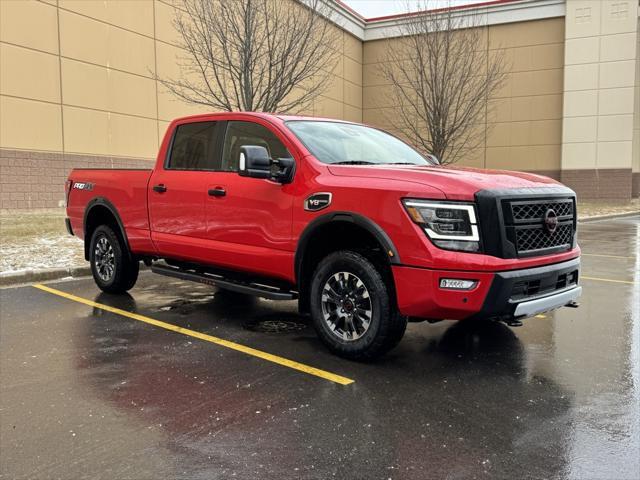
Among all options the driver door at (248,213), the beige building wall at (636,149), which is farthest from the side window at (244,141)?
the beige building wall at (636,149)

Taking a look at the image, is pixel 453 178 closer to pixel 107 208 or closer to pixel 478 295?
pixel 478 295

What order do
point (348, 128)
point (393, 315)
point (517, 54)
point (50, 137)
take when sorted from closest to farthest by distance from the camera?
1. point (393, 315)
2. point (348, 128)
3. point (50, 137)
4. point (517, 54)

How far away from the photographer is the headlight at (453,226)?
411 centimetres

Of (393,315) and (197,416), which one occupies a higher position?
(393,315)

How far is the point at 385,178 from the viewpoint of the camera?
4.45 metres

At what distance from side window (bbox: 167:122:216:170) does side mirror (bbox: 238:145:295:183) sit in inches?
43.7

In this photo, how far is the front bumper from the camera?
405cm

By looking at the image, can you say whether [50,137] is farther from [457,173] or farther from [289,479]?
[289,479]

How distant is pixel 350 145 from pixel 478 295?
214 centimetres

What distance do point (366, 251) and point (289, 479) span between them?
2108 mm

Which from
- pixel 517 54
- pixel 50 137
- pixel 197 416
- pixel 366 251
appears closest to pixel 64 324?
pixel 197 416

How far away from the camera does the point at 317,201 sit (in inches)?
189

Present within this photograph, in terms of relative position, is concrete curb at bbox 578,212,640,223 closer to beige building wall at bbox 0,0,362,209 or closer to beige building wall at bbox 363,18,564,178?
beige building wall at bbox 363,18,564,178

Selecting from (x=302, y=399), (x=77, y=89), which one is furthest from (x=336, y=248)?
→ (x=77, y=89)
